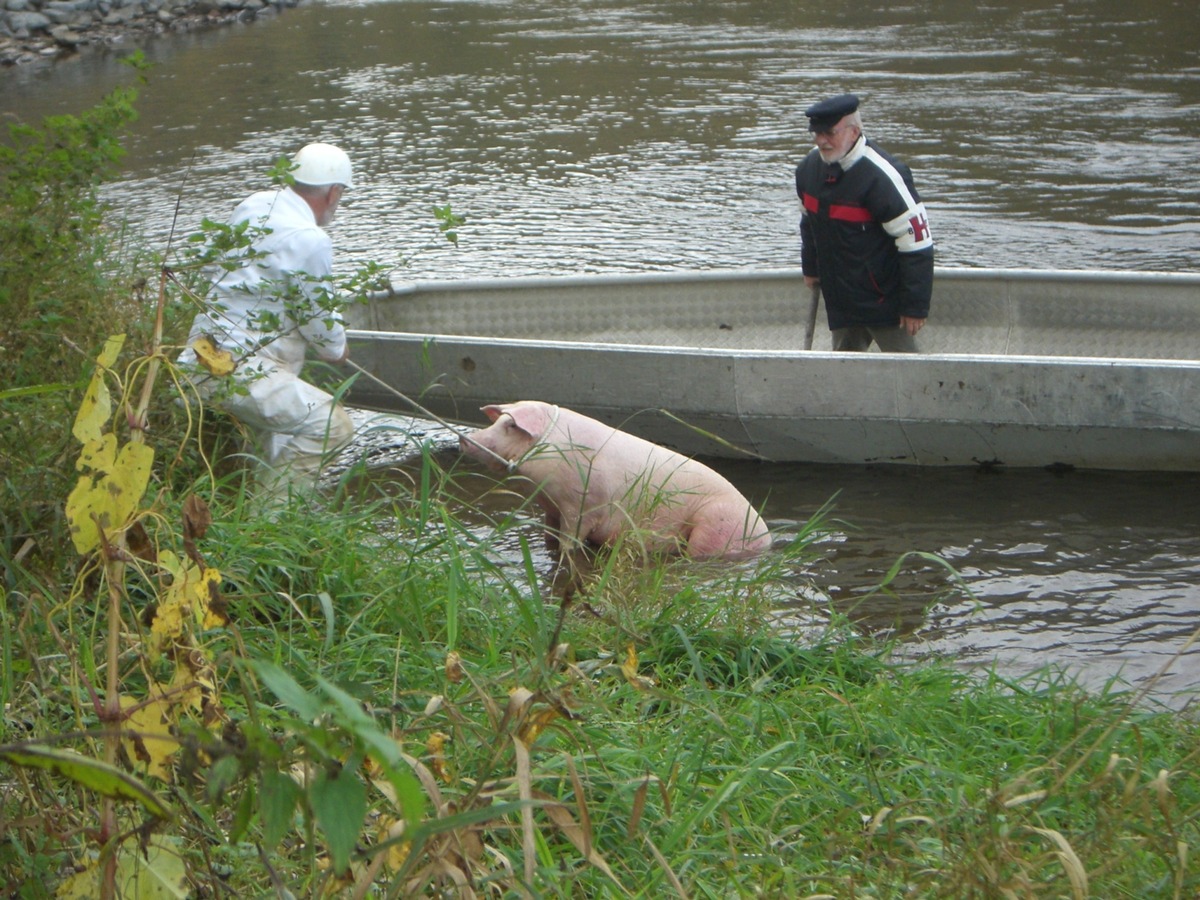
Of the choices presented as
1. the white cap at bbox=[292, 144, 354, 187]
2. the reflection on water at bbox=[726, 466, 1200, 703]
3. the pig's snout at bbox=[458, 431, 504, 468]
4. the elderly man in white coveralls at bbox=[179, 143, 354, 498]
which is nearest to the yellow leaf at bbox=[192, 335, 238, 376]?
the pig's snout at bbox=[458, 431, 504, 468]

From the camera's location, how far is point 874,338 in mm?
8180

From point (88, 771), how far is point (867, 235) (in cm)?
642

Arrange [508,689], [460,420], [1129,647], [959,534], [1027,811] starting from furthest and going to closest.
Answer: [460,420], [959,534], [1129,647], [508,689], [1027,811]

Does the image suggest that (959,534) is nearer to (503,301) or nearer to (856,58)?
(503,301)

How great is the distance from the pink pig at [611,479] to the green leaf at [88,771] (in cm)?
410

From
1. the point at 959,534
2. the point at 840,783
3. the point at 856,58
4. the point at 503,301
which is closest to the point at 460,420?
the point at 503,301

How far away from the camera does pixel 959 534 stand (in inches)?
272

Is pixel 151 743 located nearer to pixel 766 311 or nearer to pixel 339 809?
pixel 339 809

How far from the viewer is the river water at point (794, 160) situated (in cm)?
651

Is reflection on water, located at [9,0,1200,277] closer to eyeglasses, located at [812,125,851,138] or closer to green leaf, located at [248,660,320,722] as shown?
eyeglasses, located at [812,125,851,138]

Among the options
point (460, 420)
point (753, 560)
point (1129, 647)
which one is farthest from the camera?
point (460, 420)

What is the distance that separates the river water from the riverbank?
1.09 meters

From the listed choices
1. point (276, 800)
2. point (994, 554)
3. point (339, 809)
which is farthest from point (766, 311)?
point (339, 809)

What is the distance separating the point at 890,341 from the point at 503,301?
106 inches
